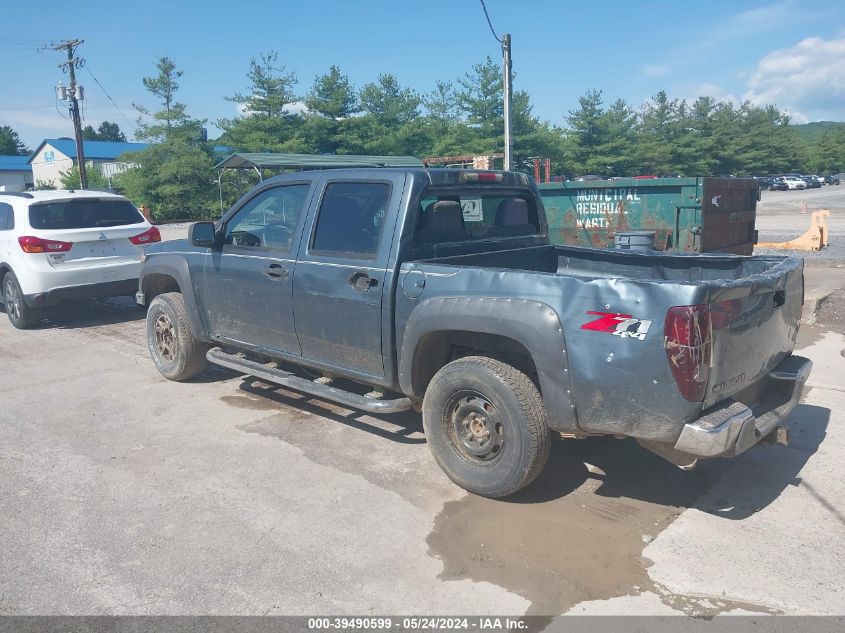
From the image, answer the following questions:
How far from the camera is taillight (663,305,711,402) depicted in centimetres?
330

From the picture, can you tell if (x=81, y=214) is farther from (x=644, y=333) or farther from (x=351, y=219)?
(x=644, y=333)

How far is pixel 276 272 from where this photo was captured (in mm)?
5277

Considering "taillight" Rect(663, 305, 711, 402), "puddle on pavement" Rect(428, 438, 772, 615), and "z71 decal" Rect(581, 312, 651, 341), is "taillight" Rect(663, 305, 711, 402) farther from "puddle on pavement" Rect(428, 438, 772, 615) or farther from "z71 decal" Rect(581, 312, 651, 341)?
"puddle on pavement" Rect(428, 438, 772, 615)

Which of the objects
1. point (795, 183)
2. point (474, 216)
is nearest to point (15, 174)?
point (795, 183)

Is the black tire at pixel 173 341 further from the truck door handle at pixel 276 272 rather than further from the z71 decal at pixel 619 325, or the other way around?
the z71 decal at pixel 619 325

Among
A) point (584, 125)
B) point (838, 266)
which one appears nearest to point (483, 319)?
point (838, 266)

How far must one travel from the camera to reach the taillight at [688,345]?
330cm

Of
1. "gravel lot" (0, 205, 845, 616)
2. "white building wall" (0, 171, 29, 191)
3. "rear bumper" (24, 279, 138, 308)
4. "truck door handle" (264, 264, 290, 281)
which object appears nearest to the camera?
"gravel lot" (0, 205, 845, 616)

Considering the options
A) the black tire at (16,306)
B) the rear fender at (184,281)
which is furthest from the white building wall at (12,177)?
the rear fender at (184,281)

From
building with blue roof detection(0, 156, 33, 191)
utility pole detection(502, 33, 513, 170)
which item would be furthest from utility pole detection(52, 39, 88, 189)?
building with blue roof detection(0, 156, 33, 191)

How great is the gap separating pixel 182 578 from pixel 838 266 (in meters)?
13.3

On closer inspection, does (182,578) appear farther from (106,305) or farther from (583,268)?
(106,305)

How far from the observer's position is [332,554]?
12.0ft

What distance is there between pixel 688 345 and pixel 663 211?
711cm
